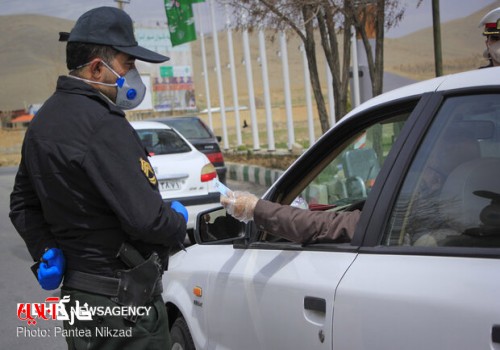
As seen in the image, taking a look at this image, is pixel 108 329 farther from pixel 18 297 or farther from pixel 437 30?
pixel 437 30

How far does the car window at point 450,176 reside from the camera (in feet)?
7.06

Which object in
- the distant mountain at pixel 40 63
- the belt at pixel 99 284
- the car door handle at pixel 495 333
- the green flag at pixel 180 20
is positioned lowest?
the car door handle at pixel 495 333

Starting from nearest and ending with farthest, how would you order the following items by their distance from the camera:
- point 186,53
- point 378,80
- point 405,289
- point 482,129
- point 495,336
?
Answer: point 495,336 → point 405,289 → point 482,129 → point 378,80 → point 186,53

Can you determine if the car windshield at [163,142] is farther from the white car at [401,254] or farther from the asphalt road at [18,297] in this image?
the white car at [401,254]

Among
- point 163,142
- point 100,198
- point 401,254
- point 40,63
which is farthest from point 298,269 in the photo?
point 40,63

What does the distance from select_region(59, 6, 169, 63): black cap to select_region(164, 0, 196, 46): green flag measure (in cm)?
1840

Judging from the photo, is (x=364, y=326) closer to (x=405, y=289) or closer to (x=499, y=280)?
(x=405, y=289)

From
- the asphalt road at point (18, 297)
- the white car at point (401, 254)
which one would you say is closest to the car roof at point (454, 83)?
the white car at point (401, 254)

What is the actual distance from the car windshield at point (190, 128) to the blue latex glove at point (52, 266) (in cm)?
1124

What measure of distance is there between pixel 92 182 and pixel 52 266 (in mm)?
397

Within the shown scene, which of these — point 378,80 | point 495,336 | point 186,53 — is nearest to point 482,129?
point 495,336

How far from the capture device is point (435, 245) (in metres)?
2.13

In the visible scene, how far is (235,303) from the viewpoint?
2.82m

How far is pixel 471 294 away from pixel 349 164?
1.59m
